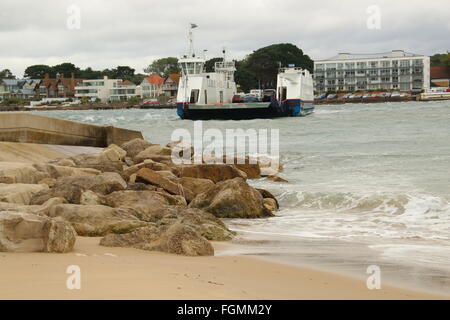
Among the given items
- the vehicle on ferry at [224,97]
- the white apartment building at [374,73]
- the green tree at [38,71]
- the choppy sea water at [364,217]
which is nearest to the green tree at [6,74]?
the green tree at [38,71]

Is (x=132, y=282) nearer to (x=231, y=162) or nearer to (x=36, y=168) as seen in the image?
(x=36, y=168)

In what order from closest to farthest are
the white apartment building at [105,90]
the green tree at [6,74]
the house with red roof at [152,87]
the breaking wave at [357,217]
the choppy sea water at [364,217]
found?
the choppy sea water at [364,217] → the breaking wave at [357,217] → the white apartment building at [105,90] → the house with red roof at [152,87] → the green tree at [6,74]

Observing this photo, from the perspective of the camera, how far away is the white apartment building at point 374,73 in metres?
149

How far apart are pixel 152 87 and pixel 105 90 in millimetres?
9998

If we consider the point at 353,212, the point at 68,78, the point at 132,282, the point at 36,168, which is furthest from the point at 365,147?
the point at 68,78

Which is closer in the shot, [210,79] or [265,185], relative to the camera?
[265,185]

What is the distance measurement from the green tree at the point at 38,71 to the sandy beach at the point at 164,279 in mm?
165286

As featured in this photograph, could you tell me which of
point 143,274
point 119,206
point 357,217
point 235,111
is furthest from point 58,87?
point 143,274

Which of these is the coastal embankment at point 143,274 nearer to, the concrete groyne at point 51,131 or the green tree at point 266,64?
the concrete groyne at point 51,131

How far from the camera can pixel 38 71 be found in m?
168

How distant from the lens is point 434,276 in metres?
6.09

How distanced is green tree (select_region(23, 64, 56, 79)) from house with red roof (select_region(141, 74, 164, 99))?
31.8m
